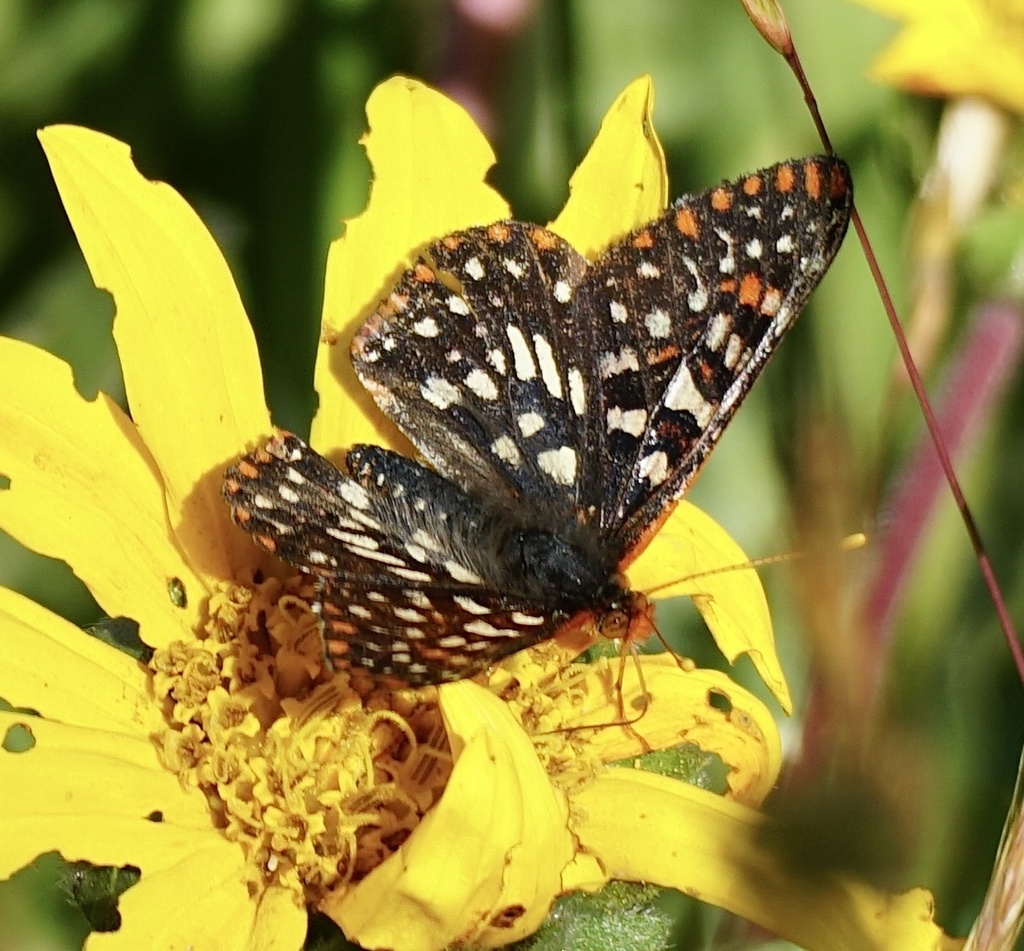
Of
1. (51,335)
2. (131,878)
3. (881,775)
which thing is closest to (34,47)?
(51,335)

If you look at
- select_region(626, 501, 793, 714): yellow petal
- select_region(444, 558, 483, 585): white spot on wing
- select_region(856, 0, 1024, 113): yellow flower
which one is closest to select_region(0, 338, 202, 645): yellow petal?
select_region(444, 558, 483, 585): white spot on wing

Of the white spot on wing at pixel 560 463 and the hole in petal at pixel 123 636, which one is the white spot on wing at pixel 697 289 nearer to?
the white spot on wing at pixel 560 463

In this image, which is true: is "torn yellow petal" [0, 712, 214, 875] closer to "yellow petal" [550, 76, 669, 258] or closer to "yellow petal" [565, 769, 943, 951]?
"yellow petal" [565, 769, 943, 951]

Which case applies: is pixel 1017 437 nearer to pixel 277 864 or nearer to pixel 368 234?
Answer: pixel 368 234

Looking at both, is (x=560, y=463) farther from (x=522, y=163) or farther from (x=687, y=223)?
(x=522, y=163)

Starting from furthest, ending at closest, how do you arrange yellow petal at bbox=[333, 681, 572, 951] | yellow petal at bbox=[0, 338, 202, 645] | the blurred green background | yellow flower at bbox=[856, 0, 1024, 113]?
the blurred green background → yellow flower at bbox=[856, 0, 1024, 113] → yellow petal at bbox=[0, 338, 202, 645] → yellow petal at bbox=[333, 681, 572, 951]

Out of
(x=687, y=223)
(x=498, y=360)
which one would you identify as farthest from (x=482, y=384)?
(x=687, y=223)

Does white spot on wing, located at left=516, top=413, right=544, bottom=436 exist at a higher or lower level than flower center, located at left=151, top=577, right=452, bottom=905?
higher
